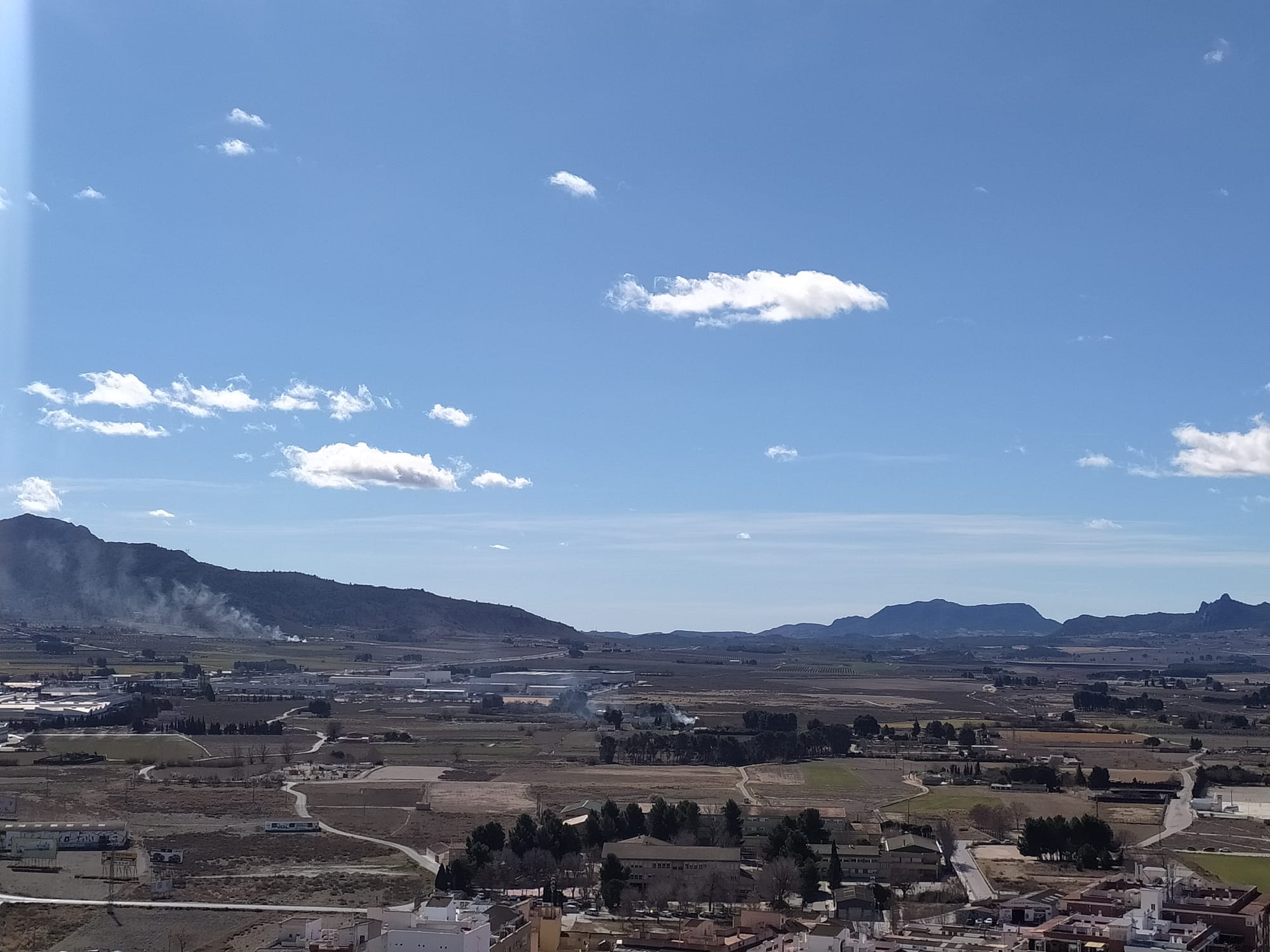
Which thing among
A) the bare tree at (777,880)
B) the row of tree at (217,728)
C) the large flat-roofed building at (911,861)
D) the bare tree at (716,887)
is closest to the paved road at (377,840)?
the bare tree at (716,887)

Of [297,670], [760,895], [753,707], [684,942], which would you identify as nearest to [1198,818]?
[760,895]

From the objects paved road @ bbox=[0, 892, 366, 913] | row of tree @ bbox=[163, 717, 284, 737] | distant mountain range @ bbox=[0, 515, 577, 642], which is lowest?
paved road @ bbox=[0, 892, 366, 913]

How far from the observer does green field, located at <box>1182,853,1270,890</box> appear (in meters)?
30.4

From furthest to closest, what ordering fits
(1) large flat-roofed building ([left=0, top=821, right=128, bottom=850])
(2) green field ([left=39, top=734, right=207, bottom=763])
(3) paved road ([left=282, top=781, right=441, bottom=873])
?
1. (2) green field ([left=39, top=734, right=207, bottom=763])
2. (1) large flat-roofed building ([left=0, top=821, right=128, bottom=850])
3. (3) paved road ([left=282, top=781, right=441, bottom=873])

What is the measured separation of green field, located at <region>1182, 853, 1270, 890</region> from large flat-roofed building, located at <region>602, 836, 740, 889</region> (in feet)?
34.2

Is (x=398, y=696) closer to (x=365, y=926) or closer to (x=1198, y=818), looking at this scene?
(x=1198, y=818)

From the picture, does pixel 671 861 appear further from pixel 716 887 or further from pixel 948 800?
pixel 948 800

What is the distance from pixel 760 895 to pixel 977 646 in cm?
16687

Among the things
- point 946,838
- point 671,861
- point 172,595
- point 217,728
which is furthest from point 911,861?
point 172,595

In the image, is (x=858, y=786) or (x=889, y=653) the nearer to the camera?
(x=858, y=786)

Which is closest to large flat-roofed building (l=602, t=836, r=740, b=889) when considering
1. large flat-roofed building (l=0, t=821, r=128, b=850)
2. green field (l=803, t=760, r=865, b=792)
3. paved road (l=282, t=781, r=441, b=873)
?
paved road (l=282, t=781, r=441, b=873)

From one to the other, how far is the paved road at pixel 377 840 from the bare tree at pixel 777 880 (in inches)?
280

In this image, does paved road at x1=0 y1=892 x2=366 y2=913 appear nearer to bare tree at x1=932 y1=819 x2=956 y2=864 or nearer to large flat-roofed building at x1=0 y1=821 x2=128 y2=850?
large flat-roofed building at x1=0 y1=821 x2=128 y2=850

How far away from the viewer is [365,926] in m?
21.3
